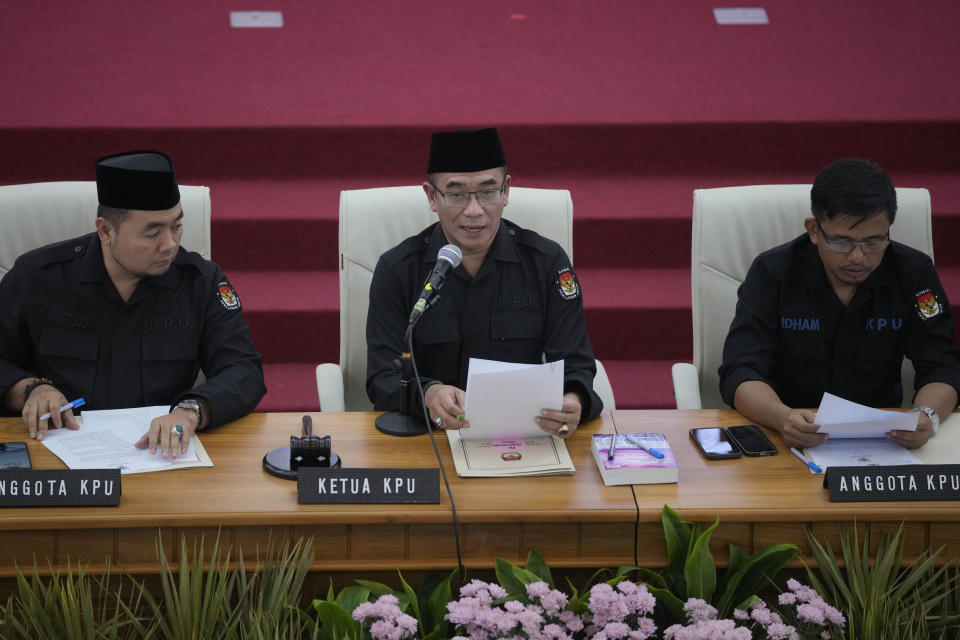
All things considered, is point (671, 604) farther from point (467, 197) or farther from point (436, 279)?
point (467, 197)

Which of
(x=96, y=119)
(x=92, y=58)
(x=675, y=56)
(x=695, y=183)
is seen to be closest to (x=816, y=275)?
(x=695, y=183)

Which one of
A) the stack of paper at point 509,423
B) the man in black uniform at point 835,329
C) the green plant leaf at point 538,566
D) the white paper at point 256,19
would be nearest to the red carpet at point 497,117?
the white paper at point 256,19

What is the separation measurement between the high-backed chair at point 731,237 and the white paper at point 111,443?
1.33 meters

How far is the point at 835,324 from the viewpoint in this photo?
8.43 feet

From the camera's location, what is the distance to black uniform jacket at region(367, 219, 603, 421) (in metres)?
2.55

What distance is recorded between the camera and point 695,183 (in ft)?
13.4

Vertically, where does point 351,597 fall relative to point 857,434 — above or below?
below

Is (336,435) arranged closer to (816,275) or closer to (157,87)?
(816,275)

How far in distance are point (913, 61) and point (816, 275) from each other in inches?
95.8

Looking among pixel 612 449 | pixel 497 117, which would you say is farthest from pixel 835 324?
pixel 497 117

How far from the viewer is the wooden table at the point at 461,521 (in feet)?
6.20

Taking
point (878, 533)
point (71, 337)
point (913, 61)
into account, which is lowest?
point (878, 533)

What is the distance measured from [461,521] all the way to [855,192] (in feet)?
3.66

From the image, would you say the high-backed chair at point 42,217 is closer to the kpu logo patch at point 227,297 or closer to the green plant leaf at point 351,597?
the kpu logo patch at point 227,297
